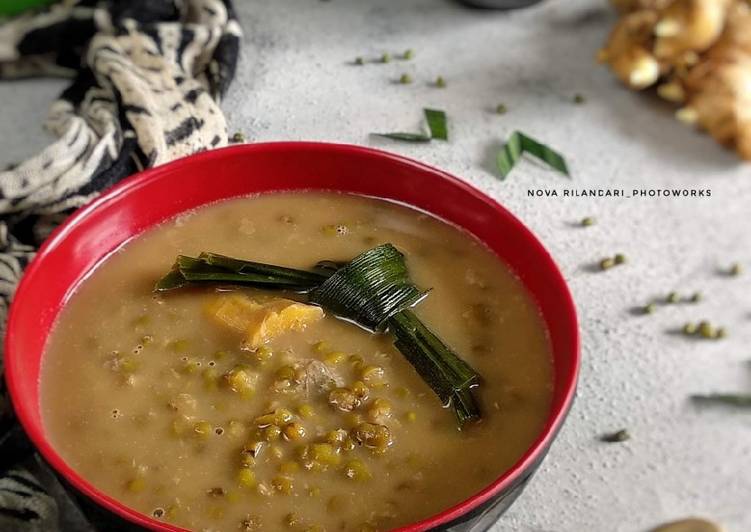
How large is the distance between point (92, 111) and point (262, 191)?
48 centimetres

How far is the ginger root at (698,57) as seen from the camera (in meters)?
1.94

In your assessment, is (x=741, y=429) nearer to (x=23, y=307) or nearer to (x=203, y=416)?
(x=203, y=416)

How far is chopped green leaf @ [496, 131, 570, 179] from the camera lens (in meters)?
1.91

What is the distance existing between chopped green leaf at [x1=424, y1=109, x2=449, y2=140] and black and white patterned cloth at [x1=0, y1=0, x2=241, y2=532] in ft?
1.43

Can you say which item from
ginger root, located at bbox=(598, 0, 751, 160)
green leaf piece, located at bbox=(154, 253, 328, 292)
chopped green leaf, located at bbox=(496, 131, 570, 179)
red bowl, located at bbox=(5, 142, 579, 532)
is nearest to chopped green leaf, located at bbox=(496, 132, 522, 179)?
chopped green leaf, located at bbox=(496, 131, 570, 179)

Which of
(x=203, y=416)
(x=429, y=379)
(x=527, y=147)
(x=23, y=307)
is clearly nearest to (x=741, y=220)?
(x=527, y=147)

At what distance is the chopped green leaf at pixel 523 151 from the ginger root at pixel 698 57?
0.28 meters

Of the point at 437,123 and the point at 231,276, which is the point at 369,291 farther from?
the point at 437,123

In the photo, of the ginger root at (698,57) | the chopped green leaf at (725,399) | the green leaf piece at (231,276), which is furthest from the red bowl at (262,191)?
the ginger root at (698,57)

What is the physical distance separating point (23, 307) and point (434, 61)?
A: 1.26m

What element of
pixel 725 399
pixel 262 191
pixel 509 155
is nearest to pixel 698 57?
pixel 509 155

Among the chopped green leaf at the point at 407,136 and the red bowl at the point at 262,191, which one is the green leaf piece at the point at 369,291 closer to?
the red bowl at the point at 262,191

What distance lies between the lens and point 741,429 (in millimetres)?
1541

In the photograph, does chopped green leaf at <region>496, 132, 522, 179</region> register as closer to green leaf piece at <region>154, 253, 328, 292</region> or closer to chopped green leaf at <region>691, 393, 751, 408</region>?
chopped green leaf at <region>691, 393, 751, 408</region>
